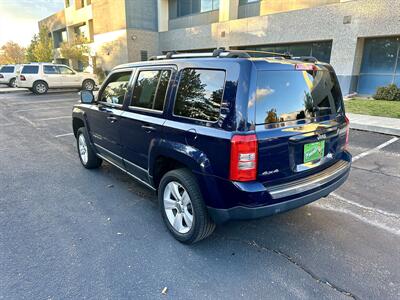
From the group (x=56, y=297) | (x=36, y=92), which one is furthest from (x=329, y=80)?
(x=36, y=92)

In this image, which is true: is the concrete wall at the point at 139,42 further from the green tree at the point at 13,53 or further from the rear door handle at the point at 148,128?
the green tree at the point at 13,53

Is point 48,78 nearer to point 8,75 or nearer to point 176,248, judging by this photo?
point 8,75

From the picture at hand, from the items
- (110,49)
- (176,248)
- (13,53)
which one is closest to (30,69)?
(110,49)

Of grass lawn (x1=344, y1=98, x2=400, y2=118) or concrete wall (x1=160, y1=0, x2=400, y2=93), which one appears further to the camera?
concrete wall (x1=160, y1=0, x2=400, y2=93)

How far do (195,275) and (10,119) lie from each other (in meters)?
10.7

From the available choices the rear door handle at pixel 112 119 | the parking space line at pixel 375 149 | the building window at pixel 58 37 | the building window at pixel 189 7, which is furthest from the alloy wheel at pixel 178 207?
the building window at pixel 58 37

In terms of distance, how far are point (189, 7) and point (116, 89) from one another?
2115 cm

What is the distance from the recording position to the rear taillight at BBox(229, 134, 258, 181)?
2.26 meters

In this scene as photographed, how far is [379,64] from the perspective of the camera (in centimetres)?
1319

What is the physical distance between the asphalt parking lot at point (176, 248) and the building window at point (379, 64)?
35.8 ft

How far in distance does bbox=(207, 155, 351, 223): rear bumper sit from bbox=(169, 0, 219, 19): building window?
2026 centimetres

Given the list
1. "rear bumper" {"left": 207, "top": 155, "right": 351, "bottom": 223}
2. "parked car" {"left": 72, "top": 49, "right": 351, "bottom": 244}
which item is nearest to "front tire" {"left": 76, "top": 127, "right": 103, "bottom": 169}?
"parked car" {"left": 72, "top": 49, "right": 351, "bottom": 244}

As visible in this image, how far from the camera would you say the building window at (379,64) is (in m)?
12.6

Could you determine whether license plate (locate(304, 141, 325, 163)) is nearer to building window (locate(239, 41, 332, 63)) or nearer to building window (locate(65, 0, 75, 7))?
building window (locate(239, 41, 332, 63))
